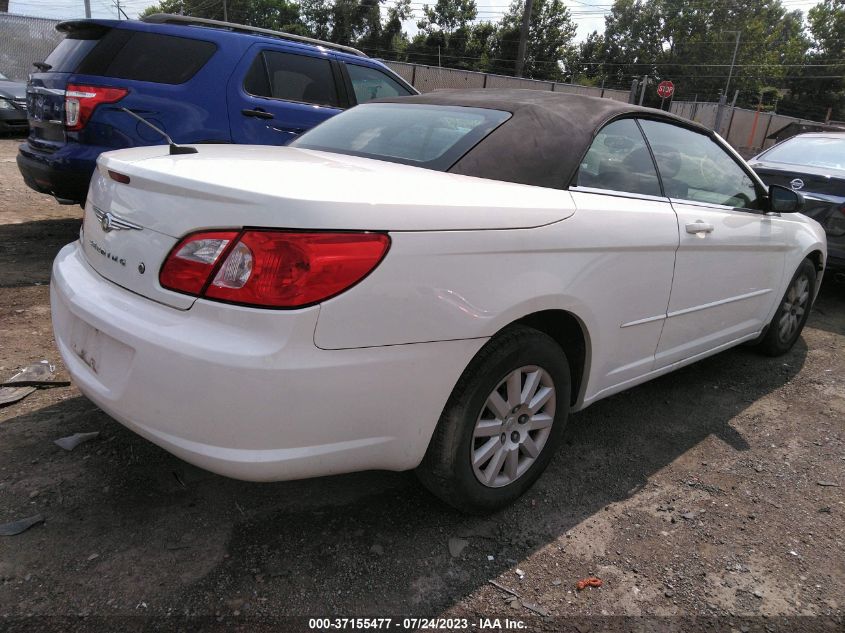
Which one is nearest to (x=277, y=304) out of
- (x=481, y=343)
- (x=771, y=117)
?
(x=481, y=343)

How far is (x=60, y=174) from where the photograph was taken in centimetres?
448

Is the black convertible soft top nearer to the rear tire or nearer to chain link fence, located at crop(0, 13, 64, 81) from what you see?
the rear tire

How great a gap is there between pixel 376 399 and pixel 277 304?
0.40m

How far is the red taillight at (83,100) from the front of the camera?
438cm

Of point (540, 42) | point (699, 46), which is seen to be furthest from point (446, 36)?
point (699, 46)

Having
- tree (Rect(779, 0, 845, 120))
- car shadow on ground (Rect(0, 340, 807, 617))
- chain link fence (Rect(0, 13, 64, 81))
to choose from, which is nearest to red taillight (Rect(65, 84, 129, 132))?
car shadow on ground (Rect(0, 340, 807, 617))

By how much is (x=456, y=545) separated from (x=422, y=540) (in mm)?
123

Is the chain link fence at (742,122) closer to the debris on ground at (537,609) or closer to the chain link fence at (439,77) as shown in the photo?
the chain link fence at (439,77)

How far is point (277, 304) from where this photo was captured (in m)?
1.66

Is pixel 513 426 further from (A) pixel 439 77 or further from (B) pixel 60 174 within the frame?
(A) pixel 439 77

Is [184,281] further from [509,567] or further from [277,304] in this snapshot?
[509,567]

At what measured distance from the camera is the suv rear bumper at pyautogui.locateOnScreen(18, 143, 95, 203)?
442 centimetres

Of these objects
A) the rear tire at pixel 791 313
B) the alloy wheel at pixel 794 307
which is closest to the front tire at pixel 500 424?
the rear tire at pixel 791 313

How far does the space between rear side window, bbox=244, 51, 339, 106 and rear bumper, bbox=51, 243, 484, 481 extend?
3.67m
